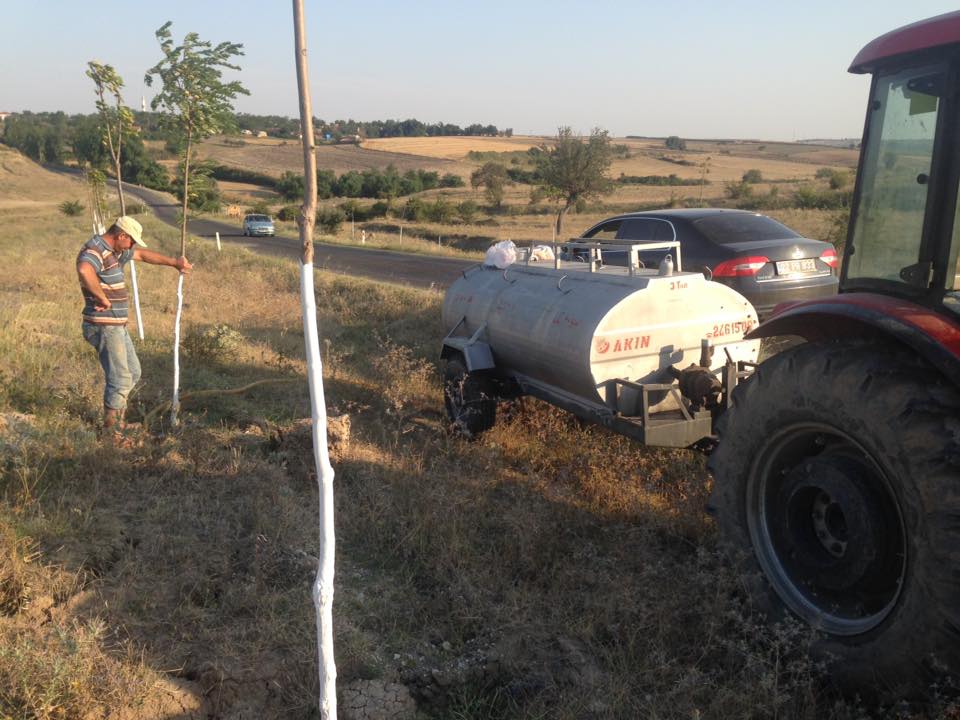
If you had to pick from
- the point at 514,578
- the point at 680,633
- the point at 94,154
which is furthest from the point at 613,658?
the point at 94,154

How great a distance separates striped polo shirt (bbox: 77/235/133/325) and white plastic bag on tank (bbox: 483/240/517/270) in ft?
11.5

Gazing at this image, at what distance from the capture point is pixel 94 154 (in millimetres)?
8641

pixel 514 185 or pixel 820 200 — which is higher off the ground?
pixel 820 200

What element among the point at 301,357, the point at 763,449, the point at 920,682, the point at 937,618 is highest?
the point at 763,449

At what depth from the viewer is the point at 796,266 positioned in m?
8.36

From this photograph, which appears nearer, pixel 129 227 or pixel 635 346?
pixel 635 346

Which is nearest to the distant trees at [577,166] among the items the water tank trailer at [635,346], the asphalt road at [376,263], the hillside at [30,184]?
the asphalt road at [376,263]

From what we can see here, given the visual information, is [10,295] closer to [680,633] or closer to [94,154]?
[94,154]

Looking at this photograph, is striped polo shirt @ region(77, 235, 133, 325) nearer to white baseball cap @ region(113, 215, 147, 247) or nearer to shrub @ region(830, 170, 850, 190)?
white baseball cap @ region(113, 215, 147, 247)

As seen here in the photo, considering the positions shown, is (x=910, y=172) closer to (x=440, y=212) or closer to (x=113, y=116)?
(x=113, y=116)

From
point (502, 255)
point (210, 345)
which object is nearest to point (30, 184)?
point (210, 345)

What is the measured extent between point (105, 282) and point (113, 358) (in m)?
0.63

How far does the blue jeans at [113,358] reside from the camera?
6000 mm

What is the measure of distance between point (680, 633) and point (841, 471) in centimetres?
116
